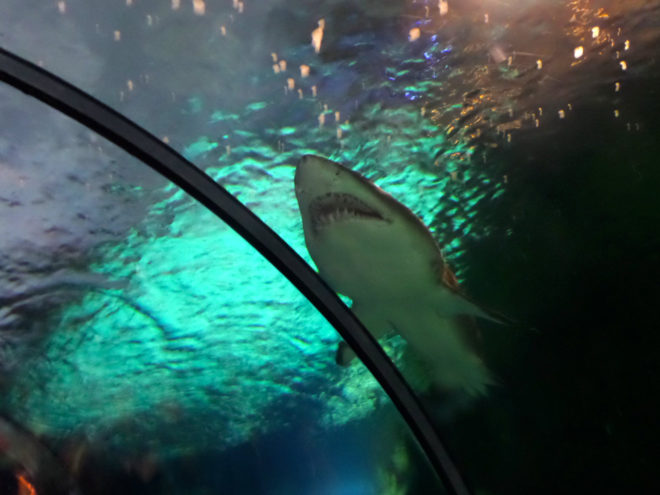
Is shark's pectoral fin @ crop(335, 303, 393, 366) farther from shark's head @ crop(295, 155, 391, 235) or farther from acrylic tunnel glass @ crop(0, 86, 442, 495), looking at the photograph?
acrylic tunnel glass @ crop(0, 86, 442, 495)


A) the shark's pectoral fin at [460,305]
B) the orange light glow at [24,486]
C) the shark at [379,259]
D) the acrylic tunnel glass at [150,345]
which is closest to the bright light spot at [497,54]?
the shark at [379,259]

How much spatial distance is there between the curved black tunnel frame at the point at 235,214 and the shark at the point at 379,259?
132 centimetres

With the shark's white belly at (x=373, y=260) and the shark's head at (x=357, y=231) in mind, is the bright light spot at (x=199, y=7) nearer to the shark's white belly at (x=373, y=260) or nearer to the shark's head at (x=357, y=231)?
the shark's head at (x=357, y=231)

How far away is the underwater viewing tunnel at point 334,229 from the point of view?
329 cm

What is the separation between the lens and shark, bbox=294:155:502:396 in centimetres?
338

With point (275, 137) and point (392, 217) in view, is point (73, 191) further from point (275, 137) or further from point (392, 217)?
point (392, 217)

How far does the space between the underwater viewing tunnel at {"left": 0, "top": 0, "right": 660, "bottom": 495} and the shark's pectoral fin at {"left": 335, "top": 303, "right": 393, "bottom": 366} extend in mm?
35

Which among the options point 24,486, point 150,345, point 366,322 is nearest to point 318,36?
point 366,322

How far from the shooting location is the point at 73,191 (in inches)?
171

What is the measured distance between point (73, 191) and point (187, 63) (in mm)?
1833

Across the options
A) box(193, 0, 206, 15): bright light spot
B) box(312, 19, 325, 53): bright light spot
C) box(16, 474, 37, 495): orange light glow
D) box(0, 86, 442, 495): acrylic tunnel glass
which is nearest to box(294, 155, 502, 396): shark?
box(312, 19, 325, 53): bright light spot

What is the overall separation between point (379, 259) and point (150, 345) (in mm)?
5276

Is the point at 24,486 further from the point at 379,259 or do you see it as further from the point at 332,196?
the point at 332,196

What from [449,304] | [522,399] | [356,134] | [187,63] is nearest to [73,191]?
[187,63]
